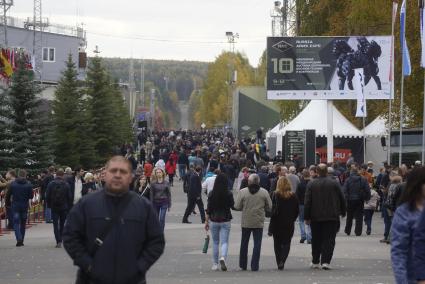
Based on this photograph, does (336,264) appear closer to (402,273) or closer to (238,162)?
(402,273)

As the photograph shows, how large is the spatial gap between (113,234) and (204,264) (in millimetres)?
10350

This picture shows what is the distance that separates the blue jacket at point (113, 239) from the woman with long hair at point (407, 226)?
5.54ft

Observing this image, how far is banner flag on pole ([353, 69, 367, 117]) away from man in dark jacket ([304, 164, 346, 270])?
21901 mm

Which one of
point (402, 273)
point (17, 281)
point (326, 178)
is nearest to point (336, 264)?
point (326, 178)

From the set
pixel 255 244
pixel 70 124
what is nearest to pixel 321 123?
pixel 70 124

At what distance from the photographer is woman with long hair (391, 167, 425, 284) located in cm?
800

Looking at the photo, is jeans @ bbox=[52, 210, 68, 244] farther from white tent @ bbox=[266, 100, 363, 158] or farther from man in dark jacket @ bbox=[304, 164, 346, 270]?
white tent @ bbox=[266, 100, 363, 158]

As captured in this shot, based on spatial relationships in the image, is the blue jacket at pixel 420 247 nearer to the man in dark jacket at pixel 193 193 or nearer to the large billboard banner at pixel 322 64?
the man in dark jacket at pixel 193 193

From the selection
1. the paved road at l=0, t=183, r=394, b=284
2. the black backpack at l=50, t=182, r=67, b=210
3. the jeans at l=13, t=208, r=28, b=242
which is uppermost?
the black backpack at l=50, t=182, r=67, b=210

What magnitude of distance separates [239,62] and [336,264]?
162267 mm

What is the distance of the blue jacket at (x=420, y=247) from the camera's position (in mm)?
7185

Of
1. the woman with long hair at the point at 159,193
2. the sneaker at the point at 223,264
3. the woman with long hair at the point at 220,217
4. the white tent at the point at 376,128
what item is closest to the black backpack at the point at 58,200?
the woman with long hair at the point at 159,193

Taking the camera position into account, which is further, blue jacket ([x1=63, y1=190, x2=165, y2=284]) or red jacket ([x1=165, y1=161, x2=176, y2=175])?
red jacket ([x1=165, y1=161, x2=176, y2=175])

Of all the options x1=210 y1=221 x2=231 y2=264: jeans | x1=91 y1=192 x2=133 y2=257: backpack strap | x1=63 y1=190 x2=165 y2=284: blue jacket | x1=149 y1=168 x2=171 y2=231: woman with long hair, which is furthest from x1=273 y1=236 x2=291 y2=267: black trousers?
x1=91 y1=192 x2=133 y2=257: backpack strap
